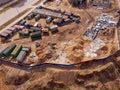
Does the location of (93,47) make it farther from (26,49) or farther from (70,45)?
(26,49)

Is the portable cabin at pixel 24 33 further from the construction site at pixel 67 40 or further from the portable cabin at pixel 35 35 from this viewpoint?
the portable cabin at pixel 35 35

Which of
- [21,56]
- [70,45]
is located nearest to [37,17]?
[70,45]

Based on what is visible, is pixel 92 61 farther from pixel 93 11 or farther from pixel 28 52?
pixel 93 11

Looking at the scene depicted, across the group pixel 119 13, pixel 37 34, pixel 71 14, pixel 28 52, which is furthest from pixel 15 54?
pixel 119 13

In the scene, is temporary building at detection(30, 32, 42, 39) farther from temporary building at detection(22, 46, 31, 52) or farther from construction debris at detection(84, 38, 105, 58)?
construction debris at detection(84, 38, 105, 58)

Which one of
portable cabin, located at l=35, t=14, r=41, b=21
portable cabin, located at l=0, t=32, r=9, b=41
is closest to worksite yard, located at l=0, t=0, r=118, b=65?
portable cabin, located at l=0, t=32, r=9, b=41
